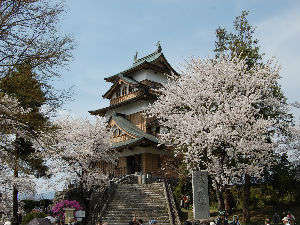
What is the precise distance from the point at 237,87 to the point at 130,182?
43.0 feet

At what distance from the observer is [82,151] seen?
89.0 ft

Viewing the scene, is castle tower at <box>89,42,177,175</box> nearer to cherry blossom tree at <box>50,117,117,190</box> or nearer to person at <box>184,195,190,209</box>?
cherry blossom tree at <box>50,117,117,190</box>

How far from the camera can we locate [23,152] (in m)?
25.3

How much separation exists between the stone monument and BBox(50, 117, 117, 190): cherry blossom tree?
13.1m

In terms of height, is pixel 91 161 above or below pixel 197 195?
above

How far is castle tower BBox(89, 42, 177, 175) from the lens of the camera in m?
33.8

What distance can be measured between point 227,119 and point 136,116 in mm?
19903

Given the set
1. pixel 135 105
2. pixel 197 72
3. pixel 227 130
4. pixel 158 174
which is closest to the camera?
pixel 227 130

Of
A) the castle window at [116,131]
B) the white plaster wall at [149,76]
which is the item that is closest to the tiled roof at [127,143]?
the castle window at [116,131]

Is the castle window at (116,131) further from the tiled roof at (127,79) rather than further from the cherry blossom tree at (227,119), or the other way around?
the cherry blossom tree at (227,119)

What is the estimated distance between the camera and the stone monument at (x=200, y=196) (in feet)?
49.2

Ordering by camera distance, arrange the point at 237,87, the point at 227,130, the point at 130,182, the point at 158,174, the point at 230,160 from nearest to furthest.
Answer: the point at 227,130
the point at 230,160
the point at 237,87
the point at 130,182
the point at 158,174

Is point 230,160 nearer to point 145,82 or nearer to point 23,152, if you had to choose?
point 23,152

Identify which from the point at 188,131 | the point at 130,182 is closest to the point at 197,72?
the point at 188,131
